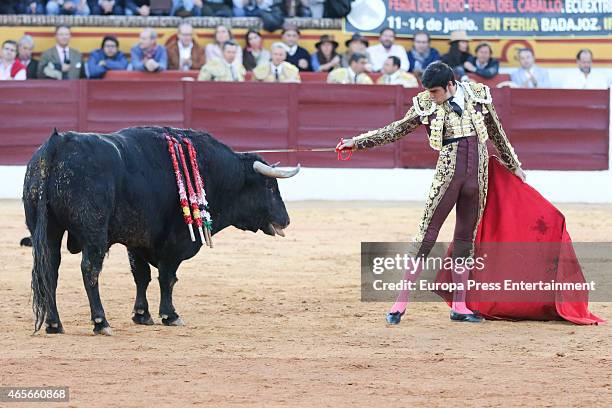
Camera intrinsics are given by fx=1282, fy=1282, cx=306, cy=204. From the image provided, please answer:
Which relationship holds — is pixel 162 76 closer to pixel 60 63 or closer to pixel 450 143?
pixel 60 63

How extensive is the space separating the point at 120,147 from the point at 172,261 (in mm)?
656

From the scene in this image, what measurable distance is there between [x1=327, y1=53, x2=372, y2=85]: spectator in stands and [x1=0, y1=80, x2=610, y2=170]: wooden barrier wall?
0.08m

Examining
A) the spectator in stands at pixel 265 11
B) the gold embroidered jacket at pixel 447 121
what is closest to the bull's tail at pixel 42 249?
the gold embroidered jacket at pixel 447 121

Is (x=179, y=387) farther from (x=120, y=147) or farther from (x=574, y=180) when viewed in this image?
(x=574, y=180)

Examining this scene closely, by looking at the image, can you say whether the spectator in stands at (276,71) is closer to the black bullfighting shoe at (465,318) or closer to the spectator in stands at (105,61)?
the spectator in stands at (105,61)

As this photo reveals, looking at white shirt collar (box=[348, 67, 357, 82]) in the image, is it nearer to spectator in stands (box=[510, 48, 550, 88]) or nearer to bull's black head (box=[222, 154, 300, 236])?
spectator in stands (box=[510, 48, 550, 88])

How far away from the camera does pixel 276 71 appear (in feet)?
41.3

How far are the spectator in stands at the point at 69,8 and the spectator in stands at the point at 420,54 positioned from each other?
3354 millimetres

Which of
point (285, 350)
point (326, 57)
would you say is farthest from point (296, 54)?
point (285, 350)

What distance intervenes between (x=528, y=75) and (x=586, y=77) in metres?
0.62

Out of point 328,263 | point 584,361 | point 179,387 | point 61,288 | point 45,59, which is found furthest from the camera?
point 45,59

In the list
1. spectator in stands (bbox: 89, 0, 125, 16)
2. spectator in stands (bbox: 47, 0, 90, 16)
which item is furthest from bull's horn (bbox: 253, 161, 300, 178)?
spectator in stands (bbox: 47, 0, 90, 16)

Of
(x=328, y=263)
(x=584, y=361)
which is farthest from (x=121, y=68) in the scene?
(x=584, y=361)

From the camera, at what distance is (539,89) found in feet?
42.4
